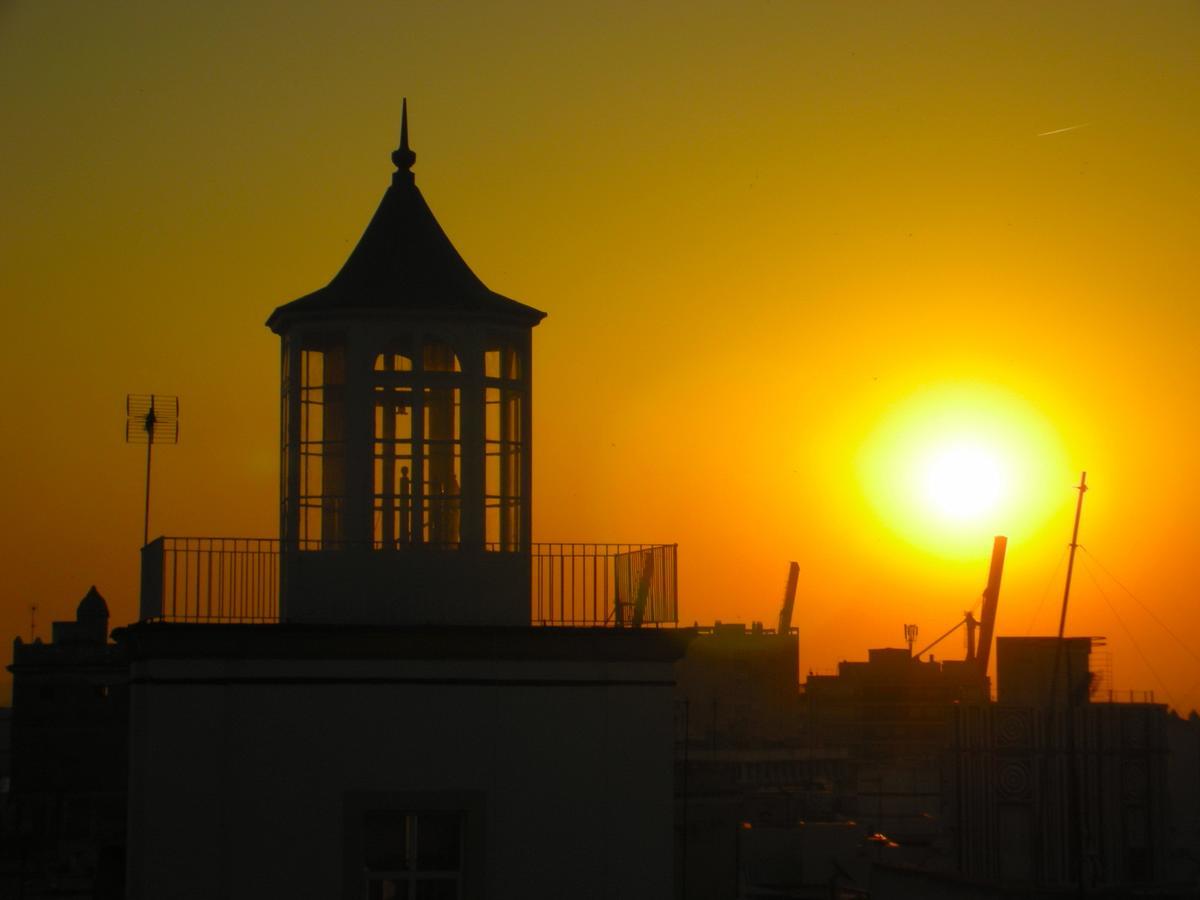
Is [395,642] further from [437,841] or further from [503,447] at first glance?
[503,447]

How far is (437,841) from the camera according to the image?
1496 centimetres

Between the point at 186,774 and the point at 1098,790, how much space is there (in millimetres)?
35756

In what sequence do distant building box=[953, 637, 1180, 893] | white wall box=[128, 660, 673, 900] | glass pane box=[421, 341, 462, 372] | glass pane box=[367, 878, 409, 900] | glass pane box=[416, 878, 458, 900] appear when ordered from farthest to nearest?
distant building box=[953, 637, 1180, 893] < glass pane box=[421, 341, 462, 372] < glass pane box=[416, 878, 458, 900] < glass pane box=[367, 878, 409, 900] < white wall box=[128, 660, 673, 900]

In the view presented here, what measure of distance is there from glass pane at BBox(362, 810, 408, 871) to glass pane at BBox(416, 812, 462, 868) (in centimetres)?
12

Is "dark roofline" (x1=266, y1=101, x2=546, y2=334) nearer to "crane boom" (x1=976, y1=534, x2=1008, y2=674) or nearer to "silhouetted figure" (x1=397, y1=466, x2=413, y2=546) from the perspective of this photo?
"silhouetted figure" (x1=397, y1=466, x2=413, y2=546)

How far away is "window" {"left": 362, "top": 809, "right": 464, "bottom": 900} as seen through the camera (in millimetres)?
14844

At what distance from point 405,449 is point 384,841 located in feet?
10.7

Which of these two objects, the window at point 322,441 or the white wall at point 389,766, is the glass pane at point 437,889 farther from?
the window at point 322,441

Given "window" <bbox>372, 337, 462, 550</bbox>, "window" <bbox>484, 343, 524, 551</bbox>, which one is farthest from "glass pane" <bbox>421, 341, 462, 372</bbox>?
"window" <bbox>484, 343, 524, 551</bbox>

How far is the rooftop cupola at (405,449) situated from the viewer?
1530 cm

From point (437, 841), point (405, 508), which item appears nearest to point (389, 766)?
point (437, 841)

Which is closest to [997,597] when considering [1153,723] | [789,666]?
[789,666]

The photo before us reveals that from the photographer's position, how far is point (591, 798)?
15164 mm

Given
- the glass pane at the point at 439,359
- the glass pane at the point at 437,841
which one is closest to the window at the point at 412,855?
the glass pane at the point at 437,841
